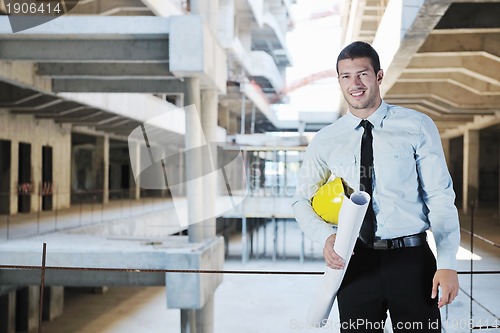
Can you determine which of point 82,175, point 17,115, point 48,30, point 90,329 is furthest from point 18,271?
point 82,175

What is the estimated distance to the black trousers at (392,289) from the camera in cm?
246

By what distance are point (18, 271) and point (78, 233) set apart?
143 inches

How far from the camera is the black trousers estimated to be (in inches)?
97.0

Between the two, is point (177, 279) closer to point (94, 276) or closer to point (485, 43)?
point (94, 276)

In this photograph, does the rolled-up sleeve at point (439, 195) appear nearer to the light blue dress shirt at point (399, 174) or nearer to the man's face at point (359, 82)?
the light blue dress shirt at point (399, 174)

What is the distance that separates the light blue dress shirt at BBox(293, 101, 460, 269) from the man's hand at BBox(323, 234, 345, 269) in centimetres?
4

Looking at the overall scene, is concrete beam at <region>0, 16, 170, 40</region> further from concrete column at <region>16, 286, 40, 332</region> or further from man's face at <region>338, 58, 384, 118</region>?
man's face at <region>338, 58, 384, 118</region>

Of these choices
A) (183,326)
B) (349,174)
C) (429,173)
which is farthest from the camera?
(183,326)

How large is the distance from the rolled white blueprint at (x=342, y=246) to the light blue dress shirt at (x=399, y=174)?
0.46ft

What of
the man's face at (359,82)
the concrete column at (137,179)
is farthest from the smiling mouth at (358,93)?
the concrete column at (137,179)

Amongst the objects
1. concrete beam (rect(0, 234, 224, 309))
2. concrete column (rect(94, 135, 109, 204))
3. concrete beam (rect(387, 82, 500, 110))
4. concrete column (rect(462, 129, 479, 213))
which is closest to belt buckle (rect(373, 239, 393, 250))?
concrete beam (rect(0, 234, 224, 309))

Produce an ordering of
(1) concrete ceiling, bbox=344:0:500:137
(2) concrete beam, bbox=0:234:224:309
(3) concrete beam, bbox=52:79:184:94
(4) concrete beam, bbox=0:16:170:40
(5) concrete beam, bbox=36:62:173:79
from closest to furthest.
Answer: (1) concrete ceiling, bbox=344:0:500:137 < (2) concrete beam, bbox=0:234:224:309 < (4) concrete beam, bbox=0:16:170:40 < (5) concrete beam, bbox=36:62:173:79 < (3) concrete beam, bbox=52:79:184:94

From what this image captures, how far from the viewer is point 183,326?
14680mm

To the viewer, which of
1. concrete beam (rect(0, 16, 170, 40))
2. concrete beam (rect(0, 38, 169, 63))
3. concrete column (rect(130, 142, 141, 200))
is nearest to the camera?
concrete beam (rect(0, 16, 170, 40))
